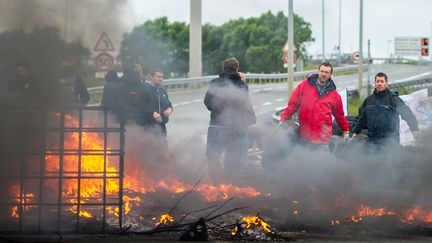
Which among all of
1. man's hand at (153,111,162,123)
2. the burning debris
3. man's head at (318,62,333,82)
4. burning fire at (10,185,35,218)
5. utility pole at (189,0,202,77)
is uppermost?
utility pole at (189,0,202,77)

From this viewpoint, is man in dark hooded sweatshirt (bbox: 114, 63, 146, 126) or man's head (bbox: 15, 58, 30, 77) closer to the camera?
man's head (bbox: 15, 58, 30, 77)

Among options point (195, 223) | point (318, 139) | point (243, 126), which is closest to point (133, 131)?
point (243, 126)

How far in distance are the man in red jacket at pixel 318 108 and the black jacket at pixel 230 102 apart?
0.52 meters

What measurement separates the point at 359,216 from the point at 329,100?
188cm

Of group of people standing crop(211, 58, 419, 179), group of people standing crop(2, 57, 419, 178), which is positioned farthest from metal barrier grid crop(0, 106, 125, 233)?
group of people standing crop(211, 58, 419, 179)

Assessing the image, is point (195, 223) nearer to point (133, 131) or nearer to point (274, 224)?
point (274, 224)

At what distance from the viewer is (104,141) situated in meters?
7.26

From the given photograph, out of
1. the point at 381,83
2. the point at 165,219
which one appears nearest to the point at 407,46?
the point at 381,83

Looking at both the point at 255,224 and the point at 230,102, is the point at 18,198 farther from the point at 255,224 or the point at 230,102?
the point at 230,102

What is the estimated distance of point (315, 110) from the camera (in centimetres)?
950

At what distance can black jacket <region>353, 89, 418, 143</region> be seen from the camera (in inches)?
384

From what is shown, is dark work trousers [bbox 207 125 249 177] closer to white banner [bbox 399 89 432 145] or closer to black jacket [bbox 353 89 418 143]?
black jacket [bbox 353 89 418 143]

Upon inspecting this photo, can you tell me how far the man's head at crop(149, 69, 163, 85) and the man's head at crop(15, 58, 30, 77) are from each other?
3.28 m

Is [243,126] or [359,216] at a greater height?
[243,126]
